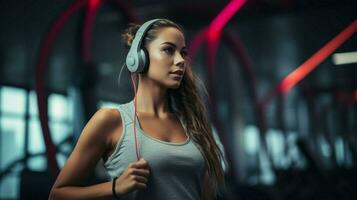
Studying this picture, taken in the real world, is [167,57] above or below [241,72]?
above

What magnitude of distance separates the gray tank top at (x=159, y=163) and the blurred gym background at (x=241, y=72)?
878 mm

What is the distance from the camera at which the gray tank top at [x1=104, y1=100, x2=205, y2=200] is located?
4.99 ft

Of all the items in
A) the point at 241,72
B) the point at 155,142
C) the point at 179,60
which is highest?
the point at 179,60

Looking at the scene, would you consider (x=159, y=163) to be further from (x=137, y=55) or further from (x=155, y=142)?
(x=137, y=55)

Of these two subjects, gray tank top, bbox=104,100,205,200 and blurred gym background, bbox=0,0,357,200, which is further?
blurred gym background, bbox=0,0,357,200

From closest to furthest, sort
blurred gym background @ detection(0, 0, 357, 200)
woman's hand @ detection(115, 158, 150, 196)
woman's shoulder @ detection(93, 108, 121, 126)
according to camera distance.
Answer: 1. woman's hand @ detection(115, 158, 150, 196)
2. woman's shoulder @ detection(93, 108, 121, 126)
3. blurred gym background @ detection(0, 0, 357, 200)

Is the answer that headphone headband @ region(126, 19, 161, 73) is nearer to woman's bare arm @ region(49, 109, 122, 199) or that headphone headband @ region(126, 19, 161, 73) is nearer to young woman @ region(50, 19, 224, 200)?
young woman @ region(50, 19, 224, 200)

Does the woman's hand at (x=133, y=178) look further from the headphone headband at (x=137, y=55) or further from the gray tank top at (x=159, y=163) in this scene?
the headphone headband at (x=137, y=55)

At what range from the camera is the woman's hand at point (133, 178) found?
4.70 ft

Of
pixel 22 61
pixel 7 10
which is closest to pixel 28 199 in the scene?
pixel 7 10

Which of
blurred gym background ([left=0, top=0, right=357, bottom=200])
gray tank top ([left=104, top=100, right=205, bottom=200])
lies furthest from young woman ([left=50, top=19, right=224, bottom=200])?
blurred gym background ([left=0, top=0, right=357, bottom=200])

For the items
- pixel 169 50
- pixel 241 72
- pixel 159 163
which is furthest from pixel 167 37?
pixel 241 72

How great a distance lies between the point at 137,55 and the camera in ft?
5.33

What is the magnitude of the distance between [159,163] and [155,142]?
0.06 m
